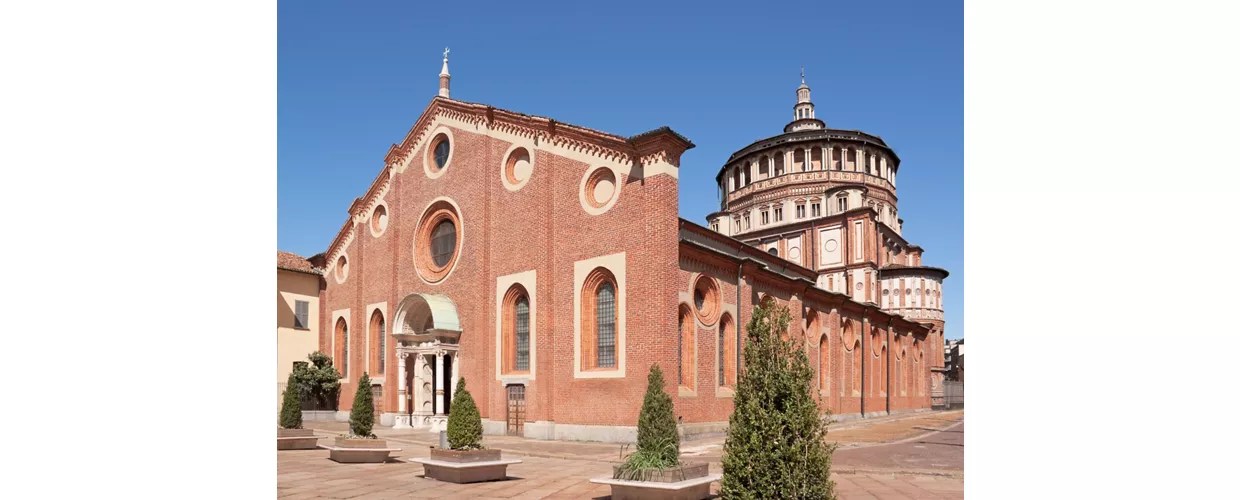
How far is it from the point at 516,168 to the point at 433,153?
610cm

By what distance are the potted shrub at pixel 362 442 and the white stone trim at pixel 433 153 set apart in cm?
1266

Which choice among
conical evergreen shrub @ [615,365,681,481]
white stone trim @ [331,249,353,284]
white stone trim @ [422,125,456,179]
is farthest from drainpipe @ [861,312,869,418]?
white stone trim @ [331,249,353,284]

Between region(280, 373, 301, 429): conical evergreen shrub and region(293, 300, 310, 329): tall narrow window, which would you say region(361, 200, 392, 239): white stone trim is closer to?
region(293, 300, 310, 329): tall narrow window

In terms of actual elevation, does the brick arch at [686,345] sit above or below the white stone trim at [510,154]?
below

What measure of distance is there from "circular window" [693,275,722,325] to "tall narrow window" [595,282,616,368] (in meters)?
2.93

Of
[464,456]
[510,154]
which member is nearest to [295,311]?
[510,154]

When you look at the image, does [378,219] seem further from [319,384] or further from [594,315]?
[594,315]

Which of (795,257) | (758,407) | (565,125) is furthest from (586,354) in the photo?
(795,257)

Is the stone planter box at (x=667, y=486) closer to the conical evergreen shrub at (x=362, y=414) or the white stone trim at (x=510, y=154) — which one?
the conical evergreen shrub at (x=362, y=414)

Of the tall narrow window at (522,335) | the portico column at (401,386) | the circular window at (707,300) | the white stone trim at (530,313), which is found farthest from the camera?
the portico column at (401,386)

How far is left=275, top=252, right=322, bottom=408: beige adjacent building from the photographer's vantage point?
34.4 metres

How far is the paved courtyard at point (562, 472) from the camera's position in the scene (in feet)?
39.0

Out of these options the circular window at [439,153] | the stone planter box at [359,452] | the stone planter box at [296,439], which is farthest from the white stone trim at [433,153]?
the stone planter box at [359,452]
